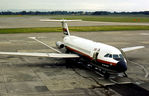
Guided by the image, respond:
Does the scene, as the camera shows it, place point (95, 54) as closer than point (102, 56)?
No

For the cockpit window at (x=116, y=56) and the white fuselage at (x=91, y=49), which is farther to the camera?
the white fuselage at (x=91, y=49)

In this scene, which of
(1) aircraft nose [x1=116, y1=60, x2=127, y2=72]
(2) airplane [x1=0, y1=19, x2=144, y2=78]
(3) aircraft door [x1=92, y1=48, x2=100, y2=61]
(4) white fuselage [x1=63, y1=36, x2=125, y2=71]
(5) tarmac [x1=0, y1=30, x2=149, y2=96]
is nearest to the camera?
(5) tarmac [x1=0, y1=30, x2=149, y2=96]

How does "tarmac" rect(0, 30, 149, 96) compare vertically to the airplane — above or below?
below

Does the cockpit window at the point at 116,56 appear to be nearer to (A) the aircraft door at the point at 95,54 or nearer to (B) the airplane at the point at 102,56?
(B) the airplane at the point at 102,56

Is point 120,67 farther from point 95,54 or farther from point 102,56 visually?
point 95,54

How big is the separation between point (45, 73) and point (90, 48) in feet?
16.5

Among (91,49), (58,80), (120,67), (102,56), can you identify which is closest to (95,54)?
(102,56)

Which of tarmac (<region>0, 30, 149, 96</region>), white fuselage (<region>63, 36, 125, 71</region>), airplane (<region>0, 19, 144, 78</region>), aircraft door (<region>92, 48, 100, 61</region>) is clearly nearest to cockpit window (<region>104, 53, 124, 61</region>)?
airplane (<region>0, 19, 144, 78</region>)

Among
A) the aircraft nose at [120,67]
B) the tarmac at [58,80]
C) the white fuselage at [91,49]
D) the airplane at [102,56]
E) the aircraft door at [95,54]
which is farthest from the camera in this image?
the aircraft door at [95,54]

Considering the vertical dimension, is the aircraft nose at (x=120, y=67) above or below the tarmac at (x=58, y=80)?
above

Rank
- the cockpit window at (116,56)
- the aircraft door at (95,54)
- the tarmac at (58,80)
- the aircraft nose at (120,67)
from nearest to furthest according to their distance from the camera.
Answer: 1. the tarmac at (58,80)
2. the aircraft nose at (120,67)
3. the cockpit window at (116,56)
4. the aircraft door at (95,54)

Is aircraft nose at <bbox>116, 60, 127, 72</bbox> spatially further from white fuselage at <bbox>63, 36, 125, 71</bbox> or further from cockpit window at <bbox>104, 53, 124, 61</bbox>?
cockpit window at <bbox>104, 53, 124, 61</bbox>

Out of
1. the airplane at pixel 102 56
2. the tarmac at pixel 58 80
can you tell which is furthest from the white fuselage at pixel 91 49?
the tarmac at pixel 58 80

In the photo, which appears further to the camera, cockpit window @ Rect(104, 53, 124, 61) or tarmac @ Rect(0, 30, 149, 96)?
cockpit window @ Rect(104, 53, 124, 61)
